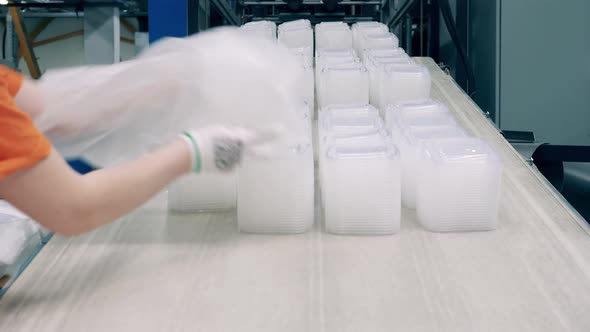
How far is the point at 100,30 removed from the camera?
281cm

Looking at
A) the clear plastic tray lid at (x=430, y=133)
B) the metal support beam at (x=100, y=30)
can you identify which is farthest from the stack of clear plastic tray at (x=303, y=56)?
the metal support beam at (x=100, y=30)

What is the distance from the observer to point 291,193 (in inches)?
43.9

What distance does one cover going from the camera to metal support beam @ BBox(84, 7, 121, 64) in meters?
2.79

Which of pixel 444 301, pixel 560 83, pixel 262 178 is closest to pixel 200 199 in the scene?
pixel 262 178

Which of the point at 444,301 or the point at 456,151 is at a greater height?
the point at 456,151

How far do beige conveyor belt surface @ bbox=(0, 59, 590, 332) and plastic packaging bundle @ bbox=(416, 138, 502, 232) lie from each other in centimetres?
3

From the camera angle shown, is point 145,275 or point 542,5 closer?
point 145,275

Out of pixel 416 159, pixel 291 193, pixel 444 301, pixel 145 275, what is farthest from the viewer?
pixel 416 159

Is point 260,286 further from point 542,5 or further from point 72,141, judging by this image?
point 542,5

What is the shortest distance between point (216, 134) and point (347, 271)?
336mm

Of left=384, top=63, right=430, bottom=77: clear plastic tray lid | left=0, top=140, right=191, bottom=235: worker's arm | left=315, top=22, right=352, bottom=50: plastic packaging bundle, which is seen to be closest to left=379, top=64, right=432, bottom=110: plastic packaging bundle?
left=384, top=63, right=430, bottom=77: clear plastic tray lid

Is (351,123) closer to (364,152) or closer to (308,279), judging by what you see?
(364,152)

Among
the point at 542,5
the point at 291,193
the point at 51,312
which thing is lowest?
the point at 51,312

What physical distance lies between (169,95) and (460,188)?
599mm
